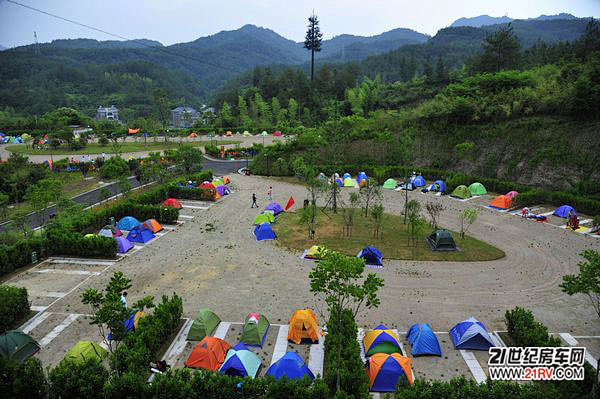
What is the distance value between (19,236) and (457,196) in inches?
1258

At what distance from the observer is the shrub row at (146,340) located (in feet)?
37.4

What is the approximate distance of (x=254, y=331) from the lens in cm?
1377

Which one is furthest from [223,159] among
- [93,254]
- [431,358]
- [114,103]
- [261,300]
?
[114,103]

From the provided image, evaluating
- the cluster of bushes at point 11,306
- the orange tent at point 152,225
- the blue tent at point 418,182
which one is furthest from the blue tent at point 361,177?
the cluster of bushes at point 11,306

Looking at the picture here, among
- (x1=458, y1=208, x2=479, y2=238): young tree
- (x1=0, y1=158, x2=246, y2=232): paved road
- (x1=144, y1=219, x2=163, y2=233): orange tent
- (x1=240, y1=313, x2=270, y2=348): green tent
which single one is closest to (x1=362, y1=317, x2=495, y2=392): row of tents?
(x1=240, y1=313, x2=270, y2=348): green tent

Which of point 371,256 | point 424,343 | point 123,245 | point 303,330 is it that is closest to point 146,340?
point 303,330

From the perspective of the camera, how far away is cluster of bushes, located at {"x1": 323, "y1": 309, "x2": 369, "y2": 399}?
10633mm

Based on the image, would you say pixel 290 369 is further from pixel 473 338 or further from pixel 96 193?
pixel 96 193

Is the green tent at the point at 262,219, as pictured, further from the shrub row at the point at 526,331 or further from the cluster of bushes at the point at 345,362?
the shrub row at the point at 526,331

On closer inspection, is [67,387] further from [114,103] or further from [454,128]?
[114,103]

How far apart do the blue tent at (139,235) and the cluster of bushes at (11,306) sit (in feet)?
25.2

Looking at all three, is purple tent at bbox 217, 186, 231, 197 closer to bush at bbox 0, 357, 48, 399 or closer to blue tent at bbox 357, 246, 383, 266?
blue tent at bbox 357, 246, 383, 266

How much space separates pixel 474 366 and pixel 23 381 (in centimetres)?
1364

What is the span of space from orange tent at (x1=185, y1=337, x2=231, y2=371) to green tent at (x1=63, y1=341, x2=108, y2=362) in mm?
2870
